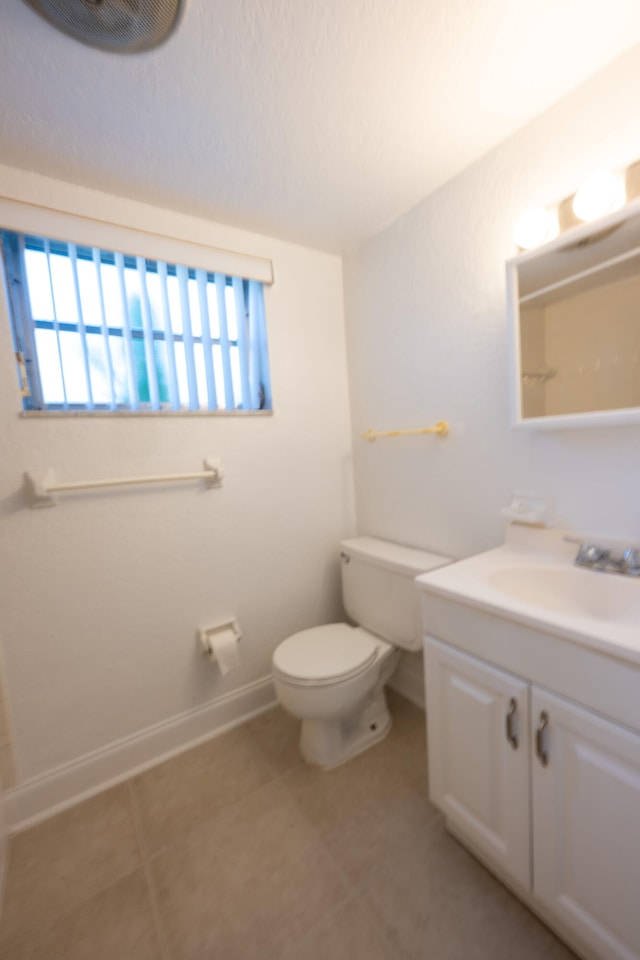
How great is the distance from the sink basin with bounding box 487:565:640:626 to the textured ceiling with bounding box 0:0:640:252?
52.7 inches

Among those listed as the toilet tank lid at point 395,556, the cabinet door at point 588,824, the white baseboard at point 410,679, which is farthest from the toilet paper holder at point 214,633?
the cabinet door at point 588,824

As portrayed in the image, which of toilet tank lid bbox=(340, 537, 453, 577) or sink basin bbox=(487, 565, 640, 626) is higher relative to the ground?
sink basin bbox=(487, 565, 640, 626)

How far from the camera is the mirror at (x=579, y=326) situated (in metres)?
0.99

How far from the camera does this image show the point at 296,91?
40.1 inches

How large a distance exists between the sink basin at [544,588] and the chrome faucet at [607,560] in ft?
0.06

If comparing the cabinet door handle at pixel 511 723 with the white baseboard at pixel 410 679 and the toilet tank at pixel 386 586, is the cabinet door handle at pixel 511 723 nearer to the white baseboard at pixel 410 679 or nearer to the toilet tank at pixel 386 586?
the toilet tank at pixel 386 586

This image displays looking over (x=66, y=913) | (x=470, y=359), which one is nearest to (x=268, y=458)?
(x=470, y=359)

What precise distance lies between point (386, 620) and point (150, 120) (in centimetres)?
184

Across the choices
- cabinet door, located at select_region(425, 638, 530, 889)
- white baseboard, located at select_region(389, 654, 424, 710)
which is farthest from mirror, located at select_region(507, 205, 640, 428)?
white baseboard, located at select_region(389, 654, 424, 710)

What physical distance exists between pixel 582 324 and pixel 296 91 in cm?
102

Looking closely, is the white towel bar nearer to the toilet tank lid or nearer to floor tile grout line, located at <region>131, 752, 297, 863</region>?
the toilet tank lid

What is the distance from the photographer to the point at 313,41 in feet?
2.95

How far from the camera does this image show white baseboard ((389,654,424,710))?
5.63ft

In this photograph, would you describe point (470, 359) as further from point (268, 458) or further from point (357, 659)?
point (357, 659)
